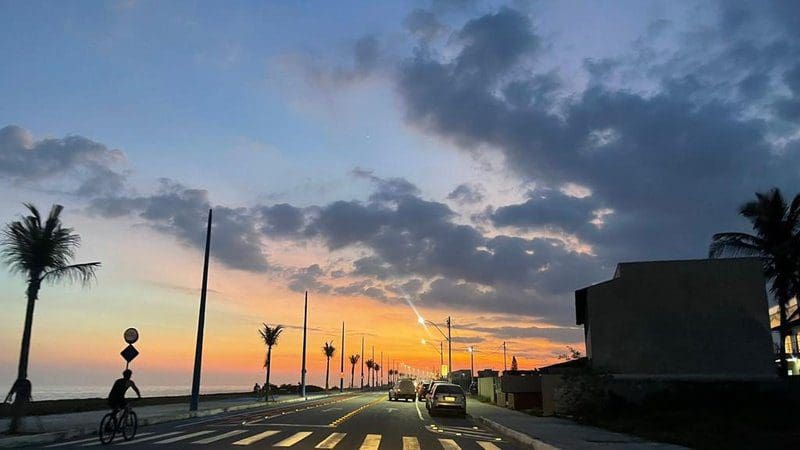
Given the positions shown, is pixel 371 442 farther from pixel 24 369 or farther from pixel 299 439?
pixel 24 369

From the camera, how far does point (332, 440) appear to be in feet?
58.8

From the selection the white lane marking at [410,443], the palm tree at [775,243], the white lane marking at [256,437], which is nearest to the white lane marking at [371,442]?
the white lane marking at [410,443]

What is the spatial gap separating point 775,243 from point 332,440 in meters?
31.1

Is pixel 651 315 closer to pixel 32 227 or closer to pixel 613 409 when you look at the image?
pixel 613 409

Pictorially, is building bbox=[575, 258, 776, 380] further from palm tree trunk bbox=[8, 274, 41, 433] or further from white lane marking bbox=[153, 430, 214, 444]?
palm tree trunk bbox=[8, 274, 41, 433]

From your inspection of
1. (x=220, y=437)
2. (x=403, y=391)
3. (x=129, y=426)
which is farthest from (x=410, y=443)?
(x=403, y=391)

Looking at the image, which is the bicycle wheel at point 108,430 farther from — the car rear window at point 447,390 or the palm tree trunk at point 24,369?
the car rear window at point 447,390

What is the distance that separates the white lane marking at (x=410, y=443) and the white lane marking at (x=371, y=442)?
0.73 meters

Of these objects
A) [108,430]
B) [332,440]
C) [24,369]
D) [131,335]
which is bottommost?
[332,440]

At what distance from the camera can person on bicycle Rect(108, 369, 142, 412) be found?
55.0 feet

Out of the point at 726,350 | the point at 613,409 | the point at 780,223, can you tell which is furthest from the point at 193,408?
the point at 780,223

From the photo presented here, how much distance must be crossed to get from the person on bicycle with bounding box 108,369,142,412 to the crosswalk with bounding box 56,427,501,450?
36.9 inches

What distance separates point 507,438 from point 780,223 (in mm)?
26149

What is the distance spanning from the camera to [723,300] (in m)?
30.4
